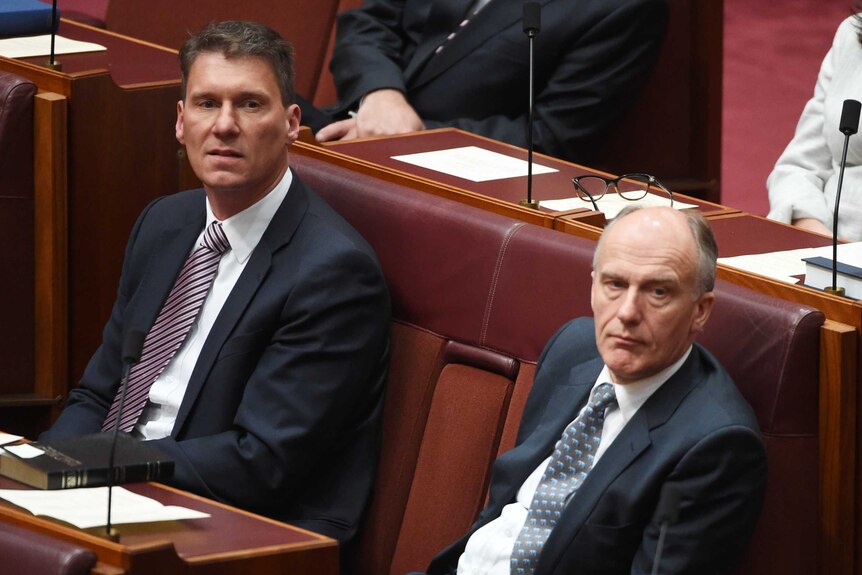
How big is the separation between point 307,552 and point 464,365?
0.50m

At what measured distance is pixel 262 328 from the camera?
2.24 meters

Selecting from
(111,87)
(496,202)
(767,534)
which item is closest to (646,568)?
(767,534)

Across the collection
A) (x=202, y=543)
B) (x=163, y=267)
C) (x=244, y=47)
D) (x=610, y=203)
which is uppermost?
(x=244, y=47)

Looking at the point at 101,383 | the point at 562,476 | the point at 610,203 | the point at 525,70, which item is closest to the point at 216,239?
the point at 101,383

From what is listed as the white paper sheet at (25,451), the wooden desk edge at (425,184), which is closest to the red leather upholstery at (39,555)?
the white paper sheet at (25,451)

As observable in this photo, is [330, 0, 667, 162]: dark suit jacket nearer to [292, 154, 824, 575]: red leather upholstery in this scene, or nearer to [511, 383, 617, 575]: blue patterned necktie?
[292, 154, 824, 575]: red leather upholstery

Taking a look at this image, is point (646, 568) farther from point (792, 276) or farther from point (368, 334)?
point (368, 334)

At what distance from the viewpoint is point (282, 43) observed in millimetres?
2352

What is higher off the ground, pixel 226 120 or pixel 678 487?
pixel 226 120

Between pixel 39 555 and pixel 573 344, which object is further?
pixel 573 344

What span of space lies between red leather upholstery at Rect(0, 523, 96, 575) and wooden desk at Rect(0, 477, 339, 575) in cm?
2

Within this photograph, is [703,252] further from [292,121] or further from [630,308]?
[292,121]

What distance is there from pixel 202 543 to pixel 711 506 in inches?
23.0

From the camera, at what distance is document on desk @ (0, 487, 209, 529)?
180 cm
